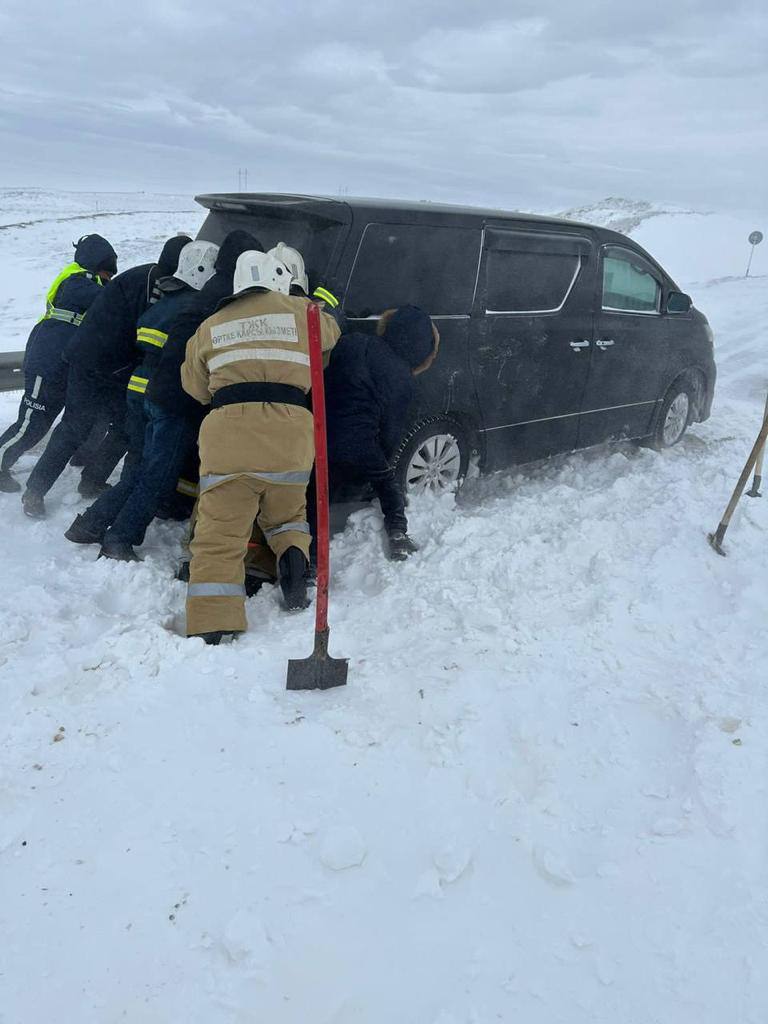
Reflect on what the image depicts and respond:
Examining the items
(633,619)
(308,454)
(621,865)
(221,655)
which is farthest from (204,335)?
(621,865)

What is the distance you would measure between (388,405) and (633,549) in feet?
5.41

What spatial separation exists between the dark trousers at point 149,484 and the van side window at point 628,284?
3.42 meters

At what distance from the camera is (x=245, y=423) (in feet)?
11.6

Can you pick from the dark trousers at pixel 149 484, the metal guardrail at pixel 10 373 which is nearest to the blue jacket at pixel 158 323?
the dark trousers at pixel 149 484

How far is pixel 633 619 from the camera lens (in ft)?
12.2

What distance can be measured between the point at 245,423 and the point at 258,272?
731 millimetres

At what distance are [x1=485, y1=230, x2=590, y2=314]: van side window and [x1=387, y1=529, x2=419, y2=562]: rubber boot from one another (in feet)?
5.35

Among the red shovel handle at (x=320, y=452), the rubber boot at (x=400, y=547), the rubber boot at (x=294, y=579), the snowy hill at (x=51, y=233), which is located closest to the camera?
the red shovel handle at (x=320, y=452)

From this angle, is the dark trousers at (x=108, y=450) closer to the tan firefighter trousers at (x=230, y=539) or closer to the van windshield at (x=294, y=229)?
the van windshield at (x=294, y=229)

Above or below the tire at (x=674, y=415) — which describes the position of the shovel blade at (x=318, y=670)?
below

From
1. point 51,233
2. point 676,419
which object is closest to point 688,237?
point 51,233

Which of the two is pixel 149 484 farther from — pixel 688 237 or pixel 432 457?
Result: pixel 688 237

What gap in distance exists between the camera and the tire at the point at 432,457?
4.67 meters

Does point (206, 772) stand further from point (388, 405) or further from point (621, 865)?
point (388, 405)
